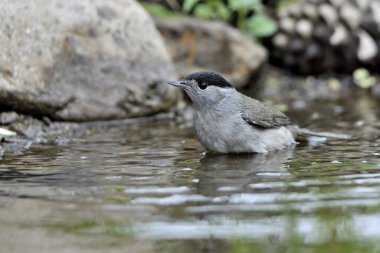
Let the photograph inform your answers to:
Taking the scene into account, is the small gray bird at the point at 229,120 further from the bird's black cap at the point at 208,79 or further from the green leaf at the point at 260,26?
the green leaf at the point at 260,26

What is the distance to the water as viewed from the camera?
372cm

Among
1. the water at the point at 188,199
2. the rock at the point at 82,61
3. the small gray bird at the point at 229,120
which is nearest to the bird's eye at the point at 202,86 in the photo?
the small gray bird at the point at 229,120

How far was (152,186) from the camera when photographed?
4984 millimetres

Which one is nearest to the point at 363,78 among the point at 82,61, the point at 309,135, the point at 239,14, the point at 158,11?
the point at 239,14

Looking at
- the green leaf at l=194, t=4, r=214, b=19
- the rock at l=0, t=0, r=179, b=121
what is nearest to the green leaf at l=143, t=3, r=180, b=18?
the green leaf at l=194, t=4, r=214, b=19

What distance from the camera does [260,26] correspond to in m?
11.6

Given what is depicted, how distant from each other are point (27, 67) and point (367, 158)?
3.79 metres

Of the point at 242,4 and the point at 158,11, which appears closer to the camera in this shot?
the point at 242,4

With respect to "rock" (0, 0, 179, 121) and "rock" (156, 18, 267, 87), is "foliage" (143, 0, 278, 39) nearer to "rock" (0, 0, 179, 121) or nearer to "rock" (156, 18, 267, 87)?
"rock" (156, 18, 267, 87)

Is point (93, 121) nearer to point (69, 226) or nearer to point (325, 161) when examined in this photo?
point (325, 161)

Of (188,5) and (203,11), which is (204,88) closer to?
(188,5)

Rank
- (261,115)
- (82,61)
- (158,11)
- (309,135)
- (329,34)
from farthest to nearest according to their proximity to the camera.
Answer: (329,34) < (158,11) < (82,61) < (309,135) < (261,115)

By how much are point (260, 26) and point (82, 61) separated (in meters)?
3.91

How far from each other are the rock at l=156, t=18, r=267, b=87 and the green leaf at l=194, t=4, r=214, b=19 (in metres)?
0.64
